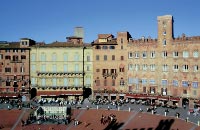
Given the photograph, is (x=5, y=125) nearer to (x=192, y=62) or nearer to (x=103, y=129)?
(x=103, y=129)

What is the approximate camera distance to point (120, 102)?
8450 cm

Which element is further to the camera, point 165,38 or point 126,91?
point 126,91

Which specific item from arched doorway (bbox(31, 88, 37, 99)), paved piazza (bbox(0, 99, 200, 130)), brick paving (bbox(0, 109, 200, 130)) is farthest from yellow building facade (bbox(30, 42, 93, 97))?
brick paving (bbox(0, 109, 200, 130))

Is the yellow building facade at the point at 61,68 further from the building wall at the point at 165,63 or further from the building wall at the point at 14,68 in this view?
the building wall at the point at 165,63

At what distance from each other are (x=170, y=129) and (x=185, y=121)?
4.02m

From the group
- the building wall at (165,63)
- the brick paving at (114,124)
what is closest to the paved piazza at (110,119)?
the brick paving at (114,124)

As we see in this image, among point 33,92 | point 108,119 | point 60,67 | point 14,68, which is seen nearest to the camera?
point 108,119

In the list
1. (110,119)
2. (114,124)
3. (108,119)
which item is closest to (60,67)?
(108,119)

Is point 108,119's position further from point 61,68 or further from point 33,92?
point 33,92

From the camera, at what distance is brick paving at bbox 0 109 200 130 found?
65375 mm

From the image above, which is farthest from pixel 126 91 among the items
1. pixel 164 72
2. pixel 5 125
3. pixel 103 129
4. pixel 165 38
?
pixel 5 125

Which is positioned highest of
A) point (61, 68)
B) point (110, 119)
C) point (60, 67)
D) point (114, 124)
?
point (60, 67)

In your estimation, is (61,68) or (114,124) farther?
(61,68)

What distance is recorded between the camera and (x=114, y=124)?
230ft
